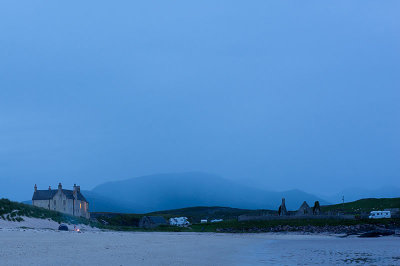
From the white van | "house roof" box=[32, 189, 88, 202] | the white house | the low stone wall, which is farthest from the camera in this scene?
"house roof" box=[32, 189, 88, 202]

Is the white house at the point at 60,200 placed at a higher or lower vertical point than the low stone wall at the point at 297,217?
higher

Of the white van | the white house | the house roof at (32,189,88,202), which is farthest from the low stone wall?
the house roof at (32,189,88,202)

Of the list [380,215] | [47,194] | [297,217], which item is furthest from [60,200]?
[380,215]

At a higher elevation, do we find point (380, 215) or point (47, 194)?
point (47, 194)

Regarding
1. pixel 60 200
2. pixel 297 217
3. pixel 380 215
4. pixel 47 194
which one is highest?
pixel 47 194

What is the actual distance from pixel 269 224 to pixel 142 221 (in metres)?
28.8

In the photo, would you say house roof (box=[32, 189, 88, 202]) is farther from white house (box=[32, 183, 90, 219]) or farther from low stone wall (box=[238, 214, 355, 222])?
low stone wall (box=[238, 214, 355, 222])

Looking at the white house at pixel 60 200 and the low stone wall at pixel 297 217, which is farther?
the white house at pixel 60 200

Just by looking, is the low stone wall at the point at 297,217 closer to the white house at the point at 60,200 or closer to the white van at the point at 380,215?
the white van at the point at 380,215

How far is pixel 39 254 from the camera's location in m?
19.6

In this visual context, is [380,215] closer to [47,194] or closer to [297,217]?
[297,217]

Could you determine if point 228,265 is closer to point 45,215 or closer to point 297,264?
point 297,264

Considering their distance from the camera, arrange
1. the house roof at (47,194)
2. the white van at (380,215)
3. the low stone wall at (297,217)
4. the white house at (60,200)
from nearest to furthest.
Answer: the low stone wall at (297,217) < the white van at (380,215) < the white house at (60,200) < the house roof at (47,194)

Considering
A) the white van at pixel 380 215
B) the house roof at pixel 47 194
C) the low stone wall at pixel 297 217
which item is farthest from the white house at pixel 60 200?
the white van at pixel 380 215
